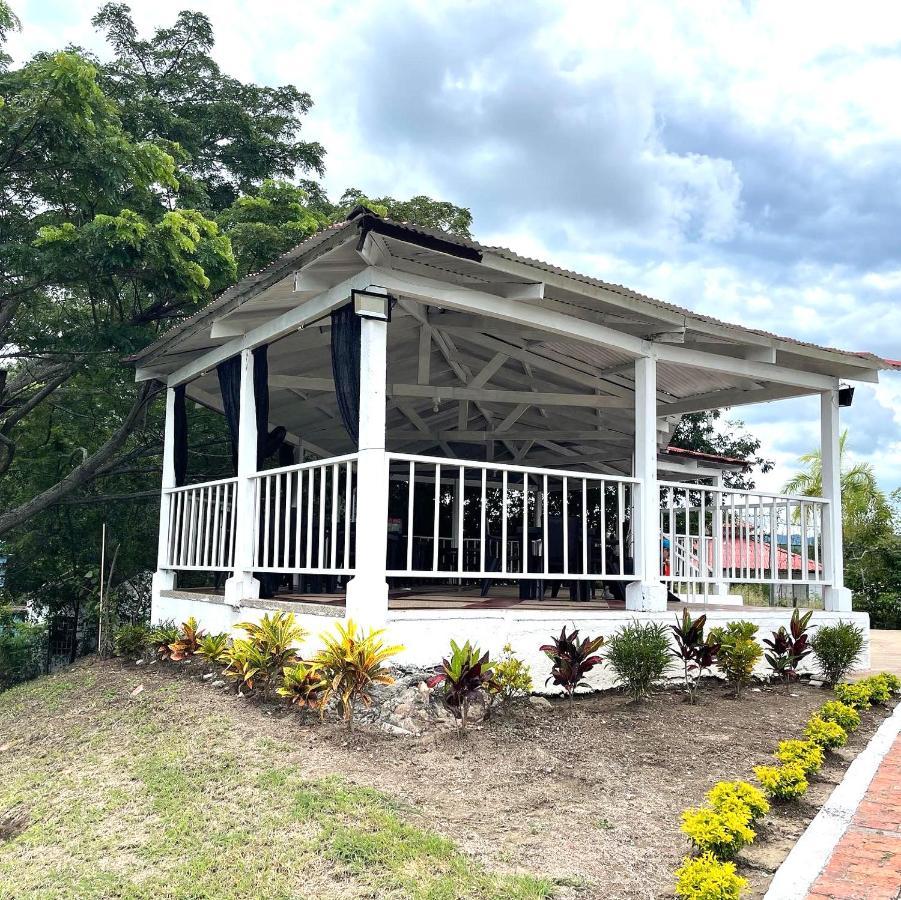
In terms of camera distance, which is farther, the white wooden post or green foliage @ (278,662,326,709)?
the white wooden post

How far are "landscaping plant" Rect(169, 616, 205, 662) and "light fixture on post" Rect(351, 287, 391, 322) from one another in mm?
3753

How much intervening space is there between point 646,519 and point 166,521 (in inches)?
217

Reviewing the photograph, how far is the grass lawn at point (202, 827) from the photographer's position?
372 cm

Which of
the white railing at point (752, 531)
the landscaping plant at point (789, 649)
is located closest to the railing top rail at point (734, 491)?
the white railing at point (752, 531)

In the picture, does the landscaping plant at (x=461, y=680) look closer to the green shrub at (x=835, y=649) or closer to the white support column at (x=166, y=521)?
the green shrub at (x=835, y=649)

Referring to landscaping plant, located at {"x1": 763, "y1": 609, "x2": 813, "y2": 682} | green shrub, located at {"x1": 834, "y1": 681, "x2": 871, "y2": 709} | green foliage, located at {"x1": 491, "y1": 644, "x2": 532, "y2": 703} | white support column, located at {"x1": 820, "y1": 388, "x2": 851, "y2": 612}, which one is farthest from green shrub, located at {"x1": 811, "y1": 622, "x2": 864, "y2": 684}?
green foliage, located at {"x1": 491, "y1": 644, "x2": 532, "y2": 703}

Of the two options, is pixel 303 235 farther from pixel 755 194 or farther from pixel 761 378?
pixel 761 378

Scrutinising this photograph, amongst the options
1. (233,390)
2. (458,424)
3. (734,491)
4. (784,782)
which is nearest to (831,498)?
(734,491)

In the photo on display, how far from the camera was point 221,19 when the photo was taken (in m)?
20.3

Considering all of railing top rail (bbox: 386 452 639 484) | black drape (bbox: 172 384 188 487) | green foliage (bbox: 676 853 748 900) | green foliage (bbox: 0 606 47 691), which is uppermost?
black drape (bbox: 172 384 188 487)

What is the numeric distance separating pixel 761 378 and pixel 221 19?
17.1m

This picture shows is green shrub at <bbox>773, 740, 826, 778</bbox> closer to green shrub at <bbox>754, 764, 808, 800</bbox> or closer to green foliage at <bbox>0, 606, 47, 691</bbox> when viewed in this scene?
green shrub at <bbox>754, 764, 808, 800</bbox>

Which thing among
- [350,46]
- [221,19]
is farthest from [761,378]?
[221,19]

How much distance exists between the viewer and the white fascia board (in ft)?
21.2
